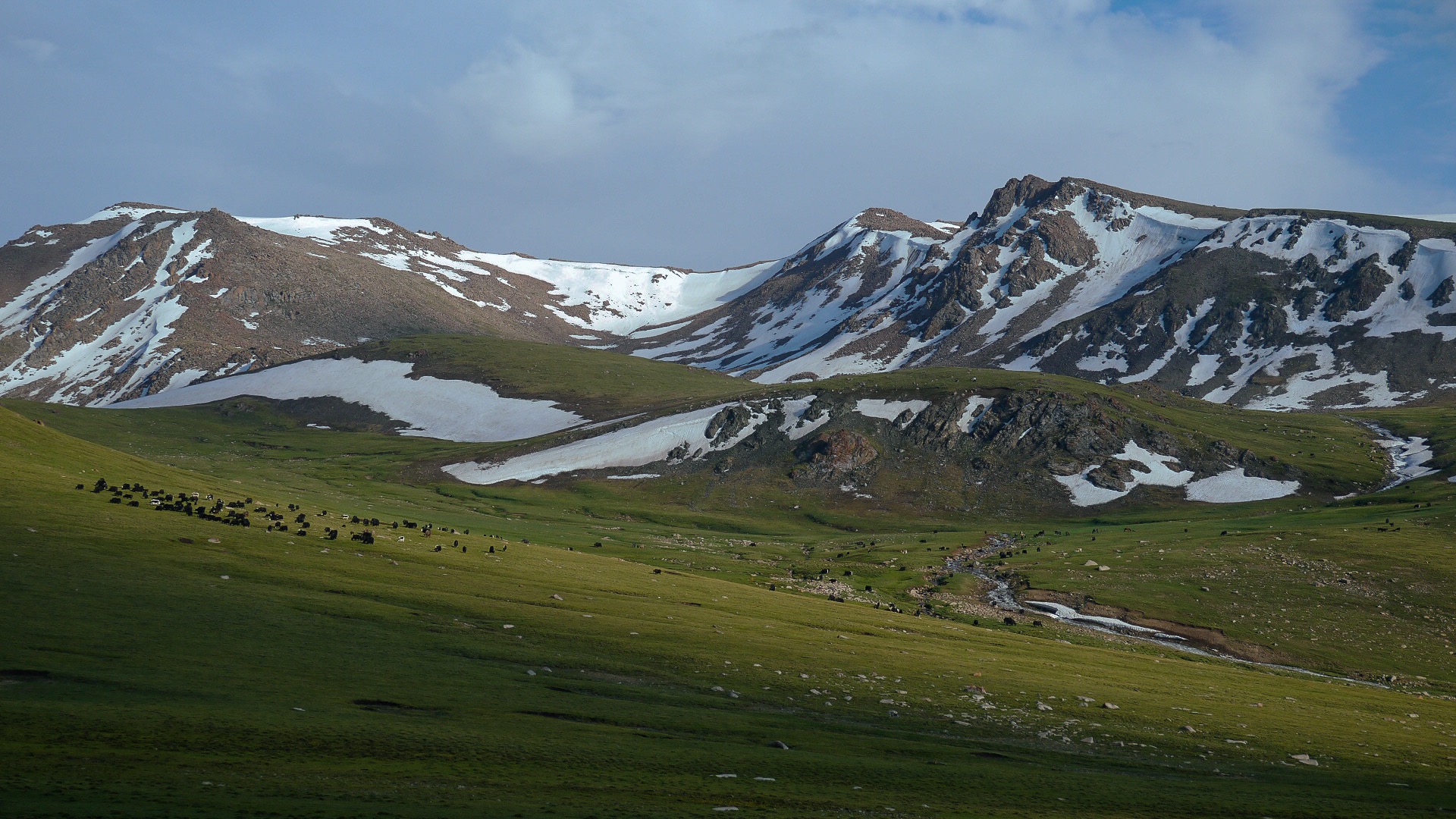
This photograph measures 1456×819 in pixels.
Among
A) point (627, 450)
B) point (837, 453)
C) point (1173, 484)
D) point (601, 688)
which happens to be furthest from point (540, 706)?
point (1173, 484)

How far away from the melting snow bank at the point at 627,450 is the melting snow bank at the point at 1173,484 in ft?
180

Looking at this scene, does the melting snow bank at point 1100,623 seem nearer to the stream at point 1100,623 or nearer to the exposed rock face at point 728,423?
the stream at point 1100,623

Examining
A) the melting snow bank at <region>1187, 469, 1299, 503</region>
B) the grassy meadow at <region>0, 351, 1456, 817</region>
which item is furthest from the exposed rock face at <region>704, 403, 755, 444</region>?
the grassy meadow at <region>0, 351, 1456, 817</region>

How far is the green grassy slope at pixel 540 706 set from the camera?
56.3 feet

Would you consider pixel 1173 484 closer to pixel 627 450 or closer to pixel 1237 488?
pixel 1237 488

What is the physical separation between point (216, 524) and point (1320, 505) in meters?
140

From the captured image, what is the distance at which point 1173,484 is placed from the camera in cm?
14900

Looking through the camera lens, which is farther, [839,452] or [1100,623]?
[839,452]

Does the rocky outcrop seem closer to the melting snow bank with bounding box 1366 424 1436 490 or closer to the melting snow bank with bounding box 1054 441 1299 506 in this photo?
the melting snow bank with bounding box 1054 441 1299 506

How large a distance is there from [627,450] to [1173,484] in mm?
88412

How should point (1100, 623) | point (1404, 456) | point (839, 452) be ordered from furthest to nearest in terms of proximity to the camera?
point (839, 452) → point (1404, 456) → point (1100, 623)

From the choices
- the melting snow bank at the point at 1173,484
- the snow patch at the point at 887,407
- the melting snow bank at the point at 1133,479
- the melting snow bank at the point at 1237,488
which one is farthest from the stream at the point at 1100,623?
the snow patch at the point at 887,407

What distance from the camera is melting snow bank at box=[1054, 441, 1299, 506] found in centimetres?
14300

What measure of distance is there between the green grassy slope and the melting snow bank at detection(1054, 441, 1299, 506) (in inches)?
3976
